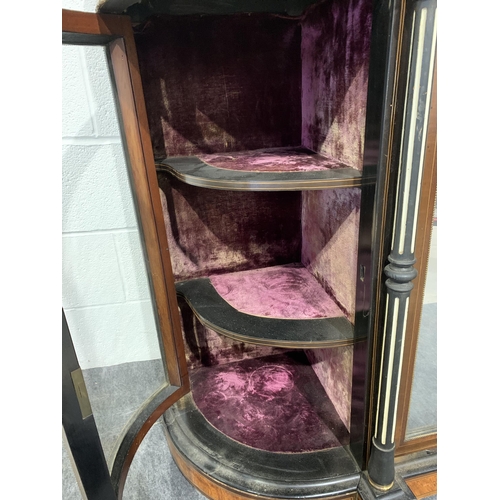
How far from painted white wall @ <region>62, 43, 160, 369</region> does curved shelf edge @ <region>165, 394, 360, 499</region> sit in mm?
228

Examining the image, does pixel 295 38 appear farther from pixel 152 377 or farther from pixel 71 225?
pixel 152 377

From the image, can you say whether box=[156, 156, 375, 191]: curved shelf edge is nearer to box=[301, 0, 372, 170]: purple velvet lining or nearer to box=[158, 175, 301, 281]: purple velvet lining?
box=[301, 0, 372, 170]: purple velvet lining

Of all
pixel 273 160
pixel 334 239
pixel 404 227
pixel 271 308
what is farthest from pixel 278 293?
pixel 404 227

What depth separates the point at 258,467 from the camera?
87 cm

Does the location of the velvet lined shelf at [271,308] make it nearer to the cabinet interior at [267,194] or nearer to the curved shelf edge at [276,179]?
the cabinet interior at [267,194]

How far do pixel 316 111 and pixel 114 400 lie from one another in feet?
2.48

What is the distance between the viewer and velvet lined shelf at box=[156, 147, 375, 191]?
70cm

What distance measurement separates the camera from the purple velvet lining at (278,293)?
91 centimetres

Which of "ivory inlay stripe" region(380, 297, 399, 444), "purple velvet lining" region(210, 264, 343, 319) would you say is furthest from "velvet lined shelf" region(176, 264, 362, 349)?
"ivory inlay stripe" region(380, 297, 399, 444)

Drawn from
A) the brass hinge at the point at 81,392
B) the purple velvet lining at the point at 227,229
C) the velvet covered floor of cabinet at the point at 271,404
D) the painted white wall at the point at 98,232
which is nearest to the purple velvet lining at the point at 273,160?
Result: the purple velvet lining at the point at 227,229

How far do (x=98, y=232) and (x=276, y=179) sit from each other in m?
0.56

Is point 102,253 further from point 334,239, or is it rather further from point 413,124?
point 413,124

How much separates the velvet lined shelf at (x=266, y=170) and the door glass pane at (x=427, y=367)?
0.19 meters

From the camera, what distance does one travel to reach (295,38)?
93 cm
